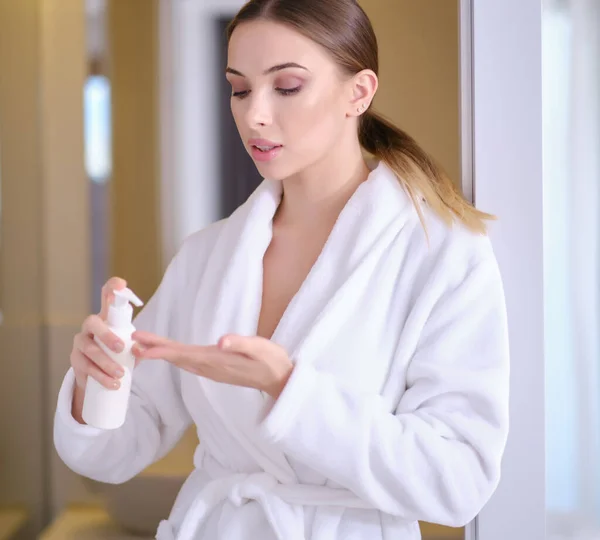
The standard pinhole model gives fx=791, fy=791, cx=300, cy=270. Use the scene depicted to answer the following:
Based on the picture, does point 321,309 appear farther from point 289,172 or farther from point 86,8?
point 86,8

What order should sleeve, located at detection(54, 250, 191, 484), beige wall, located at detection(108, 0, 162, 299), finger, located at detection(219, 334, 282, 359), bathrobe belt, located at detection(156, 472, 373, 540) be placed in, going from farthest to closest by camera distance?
beige wall, located at detection(108, 0, 162, 299) → sleeve, located at detection(54, 250, 191, 484) → bathrobe belt, located at detection(156, 472, 373, 540) → finger, located at detection(219, 334, 282, 359)

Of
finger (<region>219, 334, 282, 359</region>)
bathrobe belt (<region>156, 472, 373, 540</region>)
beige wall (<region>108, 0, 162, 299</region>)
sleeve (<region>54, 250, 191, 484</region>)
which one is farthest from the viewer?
beige wall (<region>108, 0, 162, 299</region>)

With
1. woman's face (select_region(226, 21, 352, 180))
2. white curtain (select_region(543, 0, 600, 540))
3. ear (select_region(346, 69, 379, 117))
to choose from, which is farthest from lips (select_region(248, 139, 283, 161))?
white curtain (select_region(543, 0, 600, 540))

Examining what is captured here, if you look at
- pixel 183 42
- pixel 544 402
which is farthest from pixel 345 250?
pixel 183 42

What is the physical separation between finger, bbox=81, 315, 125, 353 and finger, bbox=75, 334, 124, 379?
0.01 meters

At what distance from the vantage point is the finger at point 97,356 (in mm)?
836

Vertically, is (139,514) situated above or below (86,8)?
below

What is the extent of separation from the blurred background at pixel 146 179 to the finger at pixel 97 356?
0.33m

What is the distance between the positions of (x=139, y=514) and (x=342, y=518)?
0.45 m

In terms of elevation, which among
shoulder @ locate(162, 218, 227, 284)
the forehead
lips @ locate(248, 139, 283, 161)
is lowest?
shoulder @ locate(162, 218, 227, 284)

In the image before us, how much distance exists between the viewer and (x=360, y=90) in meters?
0.98

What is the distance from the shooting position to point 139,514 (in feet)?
4.05

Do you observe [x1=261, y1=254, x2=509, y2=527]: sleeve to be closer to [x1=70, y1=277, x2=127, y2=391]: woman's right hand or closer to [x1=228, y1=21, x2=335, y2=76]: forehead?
[x1=70, y1=277, x2=127, y2=391]: woman's right hand

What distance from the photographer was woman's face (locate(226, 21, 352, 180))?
36.5 inches
